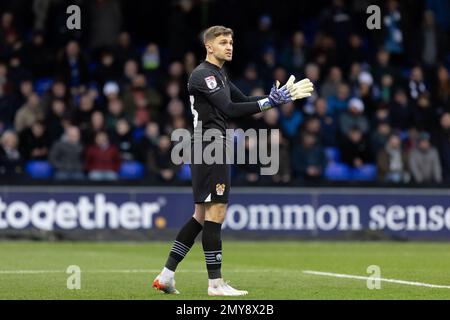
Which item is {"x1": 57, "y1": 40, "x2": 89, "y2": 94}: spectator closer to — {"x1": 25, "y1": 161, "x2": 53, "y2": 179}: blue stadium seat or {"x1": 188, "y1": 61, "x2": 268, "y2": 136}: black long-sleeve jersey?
{"x1": 25, "y1": 161, "x2": 53, "y2": 179}: blue stadium seat

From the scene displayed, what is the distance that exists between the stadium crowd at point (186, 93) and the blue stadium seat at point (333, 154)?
0.08 ft

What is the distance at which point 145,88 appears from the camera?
24797mm

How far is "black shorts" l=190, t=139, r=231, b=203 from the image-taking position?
11.2 metres

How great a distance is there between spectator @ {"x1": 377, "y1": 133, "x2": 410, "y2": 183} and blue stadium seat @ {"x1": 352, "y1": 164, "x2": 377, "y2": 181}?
0.20 metres

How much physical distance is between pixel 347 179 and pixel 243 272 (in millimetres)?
9701

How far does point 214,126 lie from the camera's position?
1138 cm

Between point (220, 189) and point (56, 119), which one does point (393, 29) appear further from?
point (220, 189)

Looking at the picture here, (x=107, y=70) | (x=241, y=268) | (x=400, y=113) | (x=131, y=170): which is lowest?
(x=241, y=268)

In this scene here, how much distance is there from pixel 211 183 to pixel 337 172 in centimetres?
1341

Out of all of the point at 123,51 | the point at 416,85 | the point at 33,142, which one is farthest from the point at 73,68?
the point at 416,85

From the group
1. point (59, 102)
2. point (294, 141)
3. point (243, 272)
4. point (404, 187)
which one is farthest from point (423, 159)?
point (243, 272)

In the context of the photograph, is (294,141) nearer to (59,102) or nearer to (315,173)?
(315,173)

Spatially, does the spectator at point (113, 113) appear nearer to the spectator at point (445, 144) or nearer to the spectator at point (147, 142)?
the spectator at point (147, 142)

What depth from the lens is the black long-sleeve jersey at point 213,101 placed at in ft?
36.4
